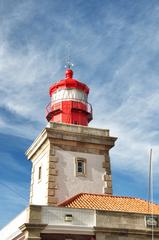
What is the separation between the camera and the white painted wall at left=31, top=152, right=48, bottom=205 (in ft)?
68.6

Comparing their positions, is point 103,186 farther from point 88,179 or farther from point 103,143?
point 103,143

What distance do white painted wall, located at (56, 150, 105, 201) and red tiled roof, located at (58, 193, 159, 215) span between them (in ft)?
2.15

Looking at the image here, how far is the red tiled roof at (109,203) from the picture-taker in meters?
18.2

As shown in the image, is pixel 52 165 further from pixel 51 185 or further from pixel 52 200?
pixel 52 200

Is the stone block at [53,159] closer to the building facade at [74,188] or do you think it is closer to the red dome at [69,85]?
the building facade at [74,188]

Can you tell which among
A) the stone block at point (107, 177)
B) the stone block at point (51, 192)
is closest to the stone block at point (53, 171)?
the stone block at point (51, 192)

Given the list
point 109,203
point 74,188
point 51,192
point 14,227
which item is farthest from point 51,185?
point 109,203

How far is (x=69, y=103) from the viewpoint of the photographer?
23844 mm

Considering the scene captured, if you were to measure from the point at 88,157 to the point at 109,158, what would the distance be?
1328 millimetres

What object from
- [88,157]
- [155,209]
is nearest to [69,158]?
[88,157]

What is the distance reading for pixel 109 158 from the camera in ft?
73.8

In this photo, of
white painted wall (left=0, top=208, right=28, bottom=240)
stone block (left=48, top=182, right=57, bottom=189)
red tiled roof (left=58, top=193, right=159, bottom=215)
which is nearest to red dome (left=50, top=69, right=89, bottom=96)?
stone block (left=48, top=182, right=57, bottom=189)

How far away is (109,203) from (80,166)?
336 centimetres

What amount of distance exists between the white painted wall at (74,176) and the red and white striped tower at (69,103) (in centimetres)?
258
